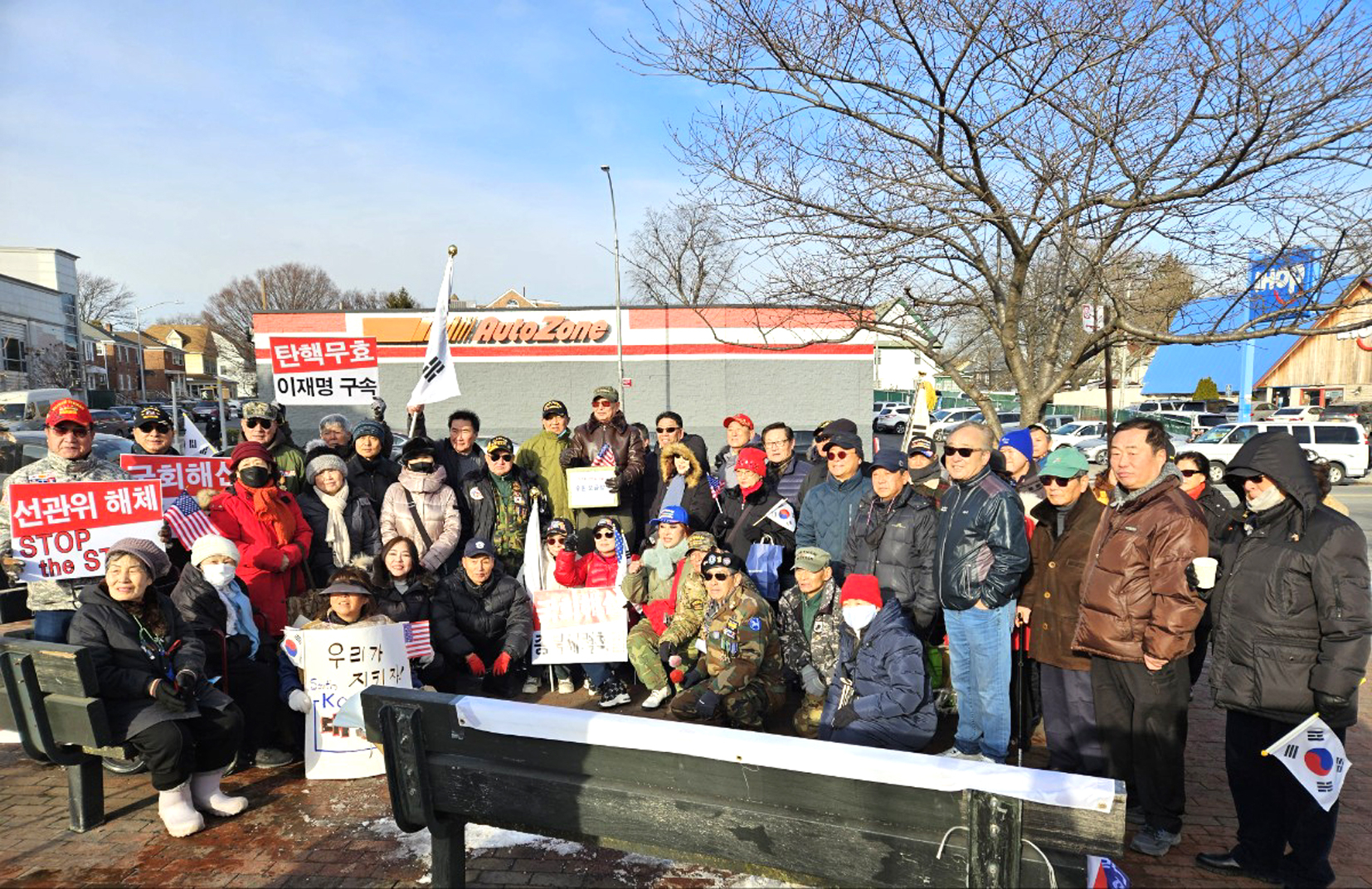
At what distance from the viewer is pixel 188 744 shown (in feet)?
13.3

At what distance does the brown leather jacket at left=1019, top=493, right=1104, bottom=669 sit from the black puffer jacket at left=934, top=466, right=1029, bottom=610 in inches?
6.0

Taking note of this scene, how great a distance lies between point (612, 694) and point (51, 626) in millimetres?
3606

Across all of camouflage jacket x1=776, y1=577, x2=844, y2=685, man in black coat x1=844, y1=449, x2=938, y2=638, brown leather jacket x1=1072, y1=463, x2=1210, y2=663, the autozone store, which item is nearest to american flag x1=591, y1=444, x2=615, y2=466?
camouflage jacket x1=776, y1=577, x2=844, y2=685

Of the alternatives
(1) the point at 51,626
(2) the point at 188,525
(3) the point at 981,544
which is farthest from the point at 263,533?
(3) the point at 981,544

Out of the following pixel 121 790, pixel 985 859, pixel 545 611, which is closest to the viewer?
pixel 985 859

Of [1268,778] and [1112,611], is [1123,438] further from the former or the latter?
[1268,778]

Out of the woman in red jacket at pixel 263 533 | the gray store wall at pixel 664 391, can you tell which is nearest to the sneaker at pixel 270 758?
the woman in red jacket at pixel 263 533

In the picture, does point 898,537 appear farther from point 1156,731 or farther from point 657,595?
point 657,595

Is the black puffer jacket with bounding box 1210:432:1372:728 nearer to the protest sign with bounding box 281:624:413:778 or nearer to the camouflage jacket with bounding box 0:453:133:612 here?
the protest sign with bounding box 281:624:413:778

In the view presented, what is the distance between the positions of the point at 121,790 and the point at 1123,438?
5890mm

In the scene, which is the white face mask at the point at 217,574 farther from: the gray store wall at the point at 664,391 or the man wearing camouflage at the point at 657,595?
the gray store wall at the point at 664,391

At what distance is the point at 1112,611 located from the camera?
377 cm

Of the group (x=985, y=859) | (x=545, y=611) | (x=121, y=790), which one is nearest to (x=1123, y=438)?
(x=985, y=859)

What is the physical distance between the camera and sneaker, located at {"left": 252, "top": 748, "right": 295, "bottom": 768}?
192 inches
